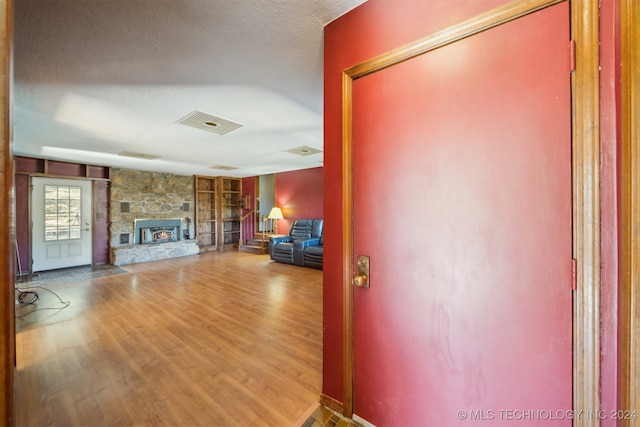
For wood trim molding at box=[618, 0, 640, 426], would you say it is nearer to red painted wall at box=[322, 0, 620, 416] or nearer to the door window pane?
red painted wall at box=[322, 0, 620, 416]

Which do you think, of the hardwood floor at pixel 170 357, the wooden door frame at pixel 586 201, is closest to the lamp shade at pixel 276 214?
the hardwood floor at pixel 170 357

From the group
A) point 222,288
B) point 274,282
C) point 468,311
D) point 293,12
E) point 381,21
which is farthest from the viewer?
point 274,282

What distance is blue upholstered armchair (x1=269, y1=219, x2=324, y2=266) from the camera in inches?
213

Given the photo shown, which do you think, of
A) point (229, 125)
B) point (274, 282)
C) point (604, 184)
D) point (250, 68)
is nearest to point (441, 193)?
point (604, 184)

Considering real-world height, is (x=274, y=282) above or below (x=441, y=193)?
below

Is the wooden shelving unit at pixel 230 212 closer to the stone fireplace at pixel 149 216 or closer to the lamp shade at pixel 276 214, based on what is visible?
the stone fireplace at pixel 149 216

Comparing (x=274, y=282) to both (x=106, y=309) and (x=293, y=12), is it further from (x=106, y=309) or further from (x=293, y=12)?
(x=293, y=12)

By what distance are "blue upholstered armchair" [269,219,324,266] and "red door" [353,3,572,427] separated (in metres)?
4.04

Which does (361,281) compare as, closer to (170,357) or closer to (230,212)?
(170,357)

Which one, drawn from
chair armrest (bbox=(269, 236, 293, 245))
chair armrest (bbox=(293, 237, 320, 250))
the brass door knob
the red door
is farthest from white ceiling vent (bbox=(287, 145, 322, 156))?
the brass door knob

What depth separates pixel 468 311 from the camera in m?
1.01

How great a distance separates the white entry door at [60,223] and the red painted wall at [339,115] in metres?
6.59

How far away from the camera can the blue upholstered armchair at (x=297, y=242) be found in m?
5.40

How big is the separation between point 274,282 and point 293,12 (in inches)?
→ 148
